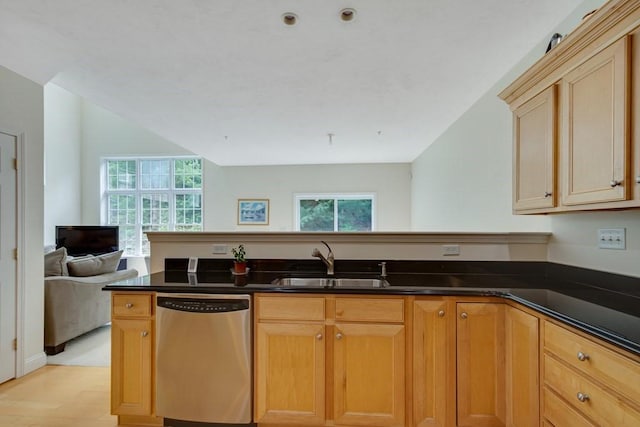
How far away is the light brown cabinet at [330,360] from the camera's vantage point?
6.08 ft

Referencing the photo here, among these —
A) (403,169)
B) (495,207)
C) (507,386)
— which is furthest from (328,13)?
(403,169)

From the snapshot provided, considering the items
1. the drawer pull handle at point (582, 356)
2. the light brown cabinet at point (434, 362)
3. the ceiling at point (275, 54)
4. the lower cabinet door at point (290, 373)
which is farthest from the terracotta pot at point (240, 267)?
the drawer pull handle at point (582, 356)

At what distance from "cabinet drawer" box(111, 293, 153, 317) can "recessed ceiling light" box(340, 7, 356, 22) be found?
6.61 ft

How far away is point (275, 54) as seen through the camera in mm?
2451

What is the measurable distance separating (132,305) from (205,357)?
21.2 inches

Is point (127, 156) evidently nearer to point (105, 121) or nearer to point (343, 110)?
point (105, 121)

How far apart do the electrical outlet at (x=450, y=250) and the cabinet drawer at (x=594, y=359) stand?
3.12 feet

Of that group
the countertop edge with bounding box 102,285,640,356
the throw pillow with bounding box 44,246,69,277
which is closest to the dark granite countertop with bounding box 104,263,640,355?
the countertop edge with bounding box 102,285,640,356

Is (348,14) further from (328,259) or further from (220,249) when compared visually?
(220,249)

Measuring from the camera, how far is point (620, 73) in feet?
4.21

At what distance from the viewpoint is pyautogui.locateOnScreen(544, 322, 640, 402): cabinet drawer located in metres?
1.03

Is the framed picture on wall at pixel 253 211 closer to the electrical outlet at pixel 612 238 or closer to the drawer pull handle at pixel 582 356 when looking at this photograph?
the electrical outlet at pixel 612 238

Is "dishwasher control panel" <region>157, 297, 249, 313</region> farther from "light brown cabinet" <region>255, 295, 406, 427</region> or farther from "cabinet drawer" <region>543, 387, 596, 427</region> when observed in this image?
"cabinet drawer" <region>543, 387, 596, 427</region>

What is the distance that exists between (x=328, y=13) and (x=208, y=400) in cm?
236
